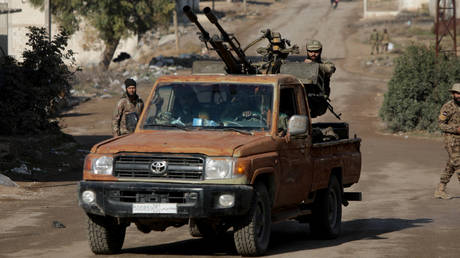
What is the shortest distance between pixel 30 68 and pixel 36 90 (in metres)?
0.84

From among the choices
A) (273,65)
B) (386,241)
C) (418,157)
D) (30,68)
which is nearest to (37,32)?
(30,68)

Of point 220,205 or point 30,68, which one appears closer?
point 220,205

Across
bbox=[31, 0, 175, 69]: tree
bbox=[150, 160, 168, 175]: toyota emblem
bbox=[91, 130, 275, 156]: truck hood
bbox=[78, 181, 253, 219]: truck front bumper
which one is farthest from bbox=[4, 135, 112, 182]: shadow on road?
bbox=[31, 0, 175, 69]: tree

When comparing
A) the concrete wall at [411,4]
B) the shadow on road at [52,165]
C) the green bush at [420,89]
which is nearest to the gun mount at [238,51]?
the shadow on road at [52,165]

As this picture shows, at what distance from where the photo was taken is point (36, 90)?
A: 2462 cm

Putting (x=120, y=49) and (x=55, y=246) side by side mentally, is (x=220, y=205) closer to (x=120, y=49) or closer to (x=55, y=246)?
(x=55, y=246)

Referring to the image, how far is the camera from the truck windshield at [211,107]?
37.0 feet

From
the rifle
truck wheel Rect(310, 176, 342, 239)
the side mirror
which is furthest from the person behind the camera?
truck wheel Rect(310, 176, 342, 239)

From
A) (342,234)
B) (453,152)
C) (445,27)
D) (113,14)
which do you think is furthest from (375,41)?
(342,234)

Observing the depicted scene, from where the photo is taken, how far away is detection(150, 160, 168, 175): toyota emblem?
10.1 meters

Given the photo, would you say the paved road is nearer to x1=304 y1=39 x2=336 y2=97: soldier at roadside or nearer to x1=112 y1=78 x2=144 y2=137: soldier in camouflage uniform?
x1=112 y1=78 x2=144 y2=137: soldier in camouflage uniform

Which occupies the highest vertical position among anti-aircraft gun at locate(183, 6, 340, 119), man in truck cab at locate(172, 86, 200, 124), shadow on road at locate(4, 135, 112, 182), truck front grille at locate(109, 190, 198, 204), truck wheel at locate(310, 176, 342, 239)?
anti-aircraft gun at locate(183, 6, 340, 119)

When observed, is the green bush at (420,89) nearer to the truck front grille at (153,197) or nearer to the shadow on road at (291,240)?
the shadow on road at (291,240)

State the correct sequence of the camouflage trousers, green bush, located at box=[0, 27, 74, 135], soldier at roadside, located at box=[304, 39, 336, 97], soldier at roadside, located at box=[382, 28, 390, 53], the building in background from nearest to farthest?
1. soldier at roadside, located at box=[304, 39, 336, 97]
2. the camouflage trousers
3. green bush, located at box=[0, 27, 74, 135]
4. soldier at roadside, located at box=[382, 28, 390, 53]
5. the building in background
